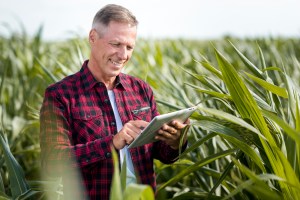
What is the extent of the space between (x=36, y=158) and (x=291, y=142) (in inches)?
55.1

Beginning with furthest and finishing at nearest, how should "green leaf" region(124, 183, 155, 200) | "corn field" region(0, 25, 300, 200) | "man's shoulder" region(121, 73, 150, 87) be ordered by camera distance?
"man's shoulder" region(121, 73, 150, 87) → "corn field" region(0, 25, 300, 200) → "green leaf" region(124, 183, 155, 200)

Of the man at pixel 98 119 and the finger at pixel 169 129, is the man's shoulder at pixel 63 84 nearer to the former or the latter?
the man at pixel 98 119

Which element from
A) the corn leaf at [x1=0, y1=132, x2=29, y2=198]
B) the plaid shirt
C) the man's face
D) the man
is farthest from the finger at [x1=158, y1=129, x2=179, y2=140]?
the corn leaf at [x1=0, y1=132, x2=29, y2=198]

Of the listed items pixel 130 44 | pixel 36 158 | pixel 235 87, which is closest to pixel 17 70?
pixel 36 158

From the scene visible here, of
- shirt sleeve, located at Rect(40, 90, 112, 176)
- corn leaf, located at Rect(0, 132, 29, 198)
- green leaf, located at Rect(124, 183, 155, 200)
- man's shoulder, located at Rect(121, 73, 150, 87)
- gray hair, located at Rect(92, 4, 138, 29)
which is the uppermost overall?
gray hair, located at Rect(92, 4, 138, 29)

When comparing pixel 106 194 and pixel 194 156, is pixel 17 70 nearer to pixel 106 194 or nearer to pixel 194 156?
pixel 194 156

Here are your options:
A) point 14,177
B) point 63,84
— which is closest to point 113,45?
point 63,84

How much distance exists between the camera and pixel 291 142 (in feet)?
3.50

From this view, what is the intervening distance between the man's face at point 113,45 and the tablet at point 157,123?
0.23 meters

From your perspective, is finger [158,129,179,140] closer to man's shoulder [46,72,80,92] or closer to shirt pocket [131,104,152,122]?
shirt pocket [131,104,152,122]

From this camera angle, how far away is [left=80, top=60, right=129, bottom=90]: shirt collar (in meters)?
1.39

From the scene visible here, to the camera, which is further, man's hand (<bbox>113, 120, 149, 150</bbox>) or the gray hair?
the gray hair

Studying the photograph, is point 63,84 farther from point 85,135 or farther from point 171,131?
point 171,131

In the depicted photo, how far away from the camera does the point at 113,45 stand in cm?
135
